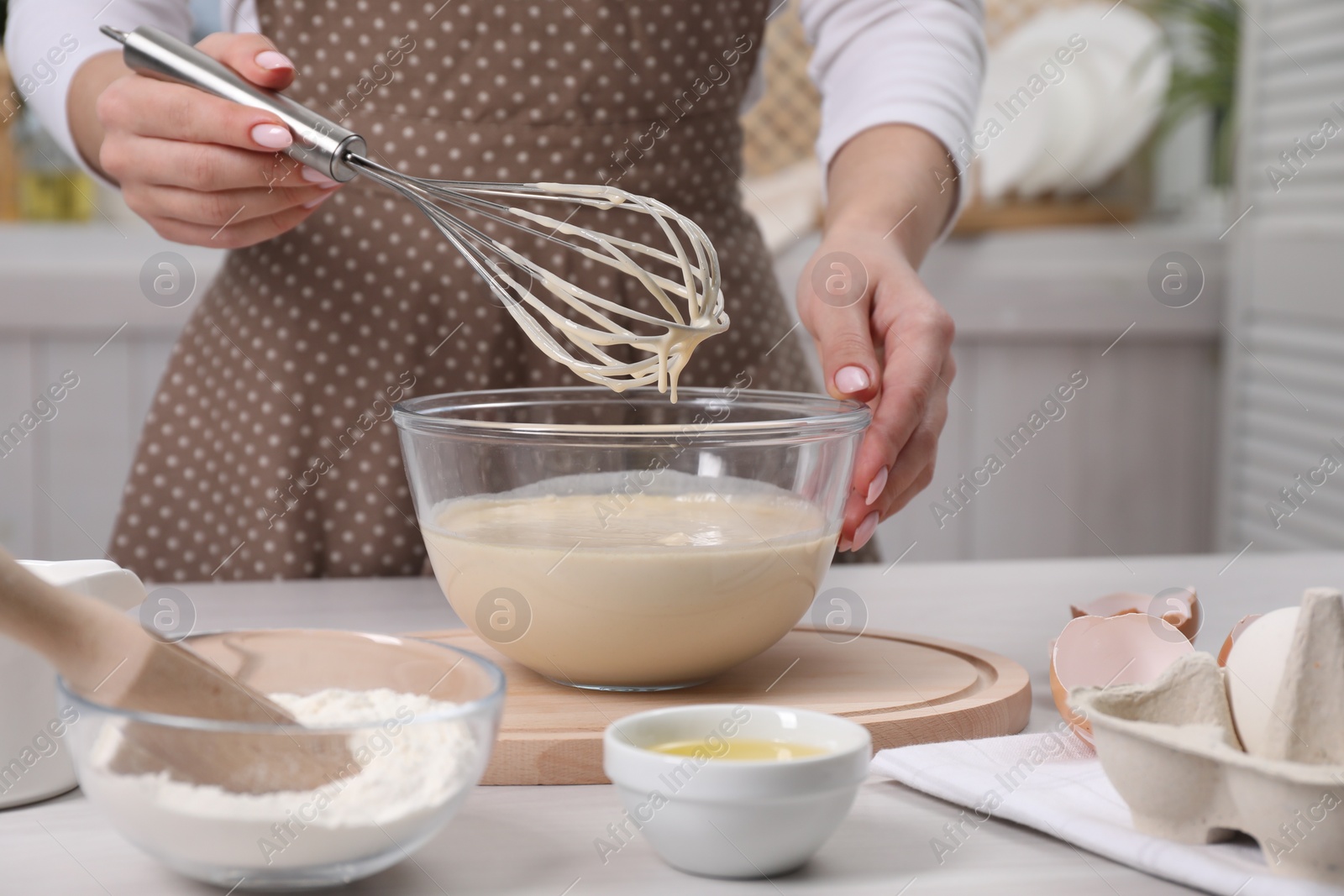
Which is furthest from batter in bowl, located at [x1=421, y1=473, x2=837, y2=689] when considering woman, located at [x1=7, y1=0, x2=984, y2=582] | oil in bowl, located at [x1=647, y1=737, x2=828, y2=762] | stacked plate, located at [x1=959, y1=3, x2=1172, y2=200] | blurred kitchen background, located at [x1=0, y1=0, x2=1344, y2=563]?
stacked plate, located at [x1=959, y1=3, x2=1172, y2=200]

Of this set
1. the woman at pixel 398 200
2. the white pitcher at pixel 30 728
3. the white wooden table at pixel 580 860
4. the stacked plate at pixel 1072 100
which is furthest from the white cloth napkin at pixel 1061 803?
the stacked plate at pixel 1072 100

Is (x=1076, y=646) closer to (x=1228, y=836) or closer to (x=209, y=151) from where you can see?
(x=1228, y=836)

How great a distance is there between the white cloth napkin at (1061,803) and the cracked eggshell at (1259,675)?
0.04 metres

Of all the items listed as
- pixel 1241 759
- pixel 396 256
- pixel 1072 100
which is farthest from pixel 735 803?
pixel 1072 100

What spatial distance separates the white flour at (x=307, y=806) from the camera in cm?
38

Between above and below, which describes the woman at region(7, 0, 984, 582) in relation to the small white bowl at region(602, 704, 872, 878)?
above

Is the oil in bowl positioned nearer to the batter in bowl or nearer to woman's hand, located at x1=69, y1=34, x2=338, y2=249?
the batter in bowl

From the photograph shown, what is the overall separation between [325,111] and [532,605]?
506 millimetres

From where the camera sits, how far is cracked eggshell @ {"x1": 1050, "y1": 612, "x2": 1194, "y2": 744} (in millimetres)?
577

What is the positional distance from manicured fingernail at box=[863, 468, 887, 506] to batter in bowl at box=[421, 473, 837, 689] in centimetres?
6

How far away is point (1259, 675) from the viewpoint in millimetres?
450

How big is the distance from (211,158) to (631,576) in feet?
1.13

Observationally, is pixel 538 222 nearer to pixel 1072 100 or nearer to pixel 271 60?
pixel 271 60

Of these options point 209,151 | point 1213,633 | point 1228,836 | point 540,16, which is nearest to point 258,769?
point 1228,836
